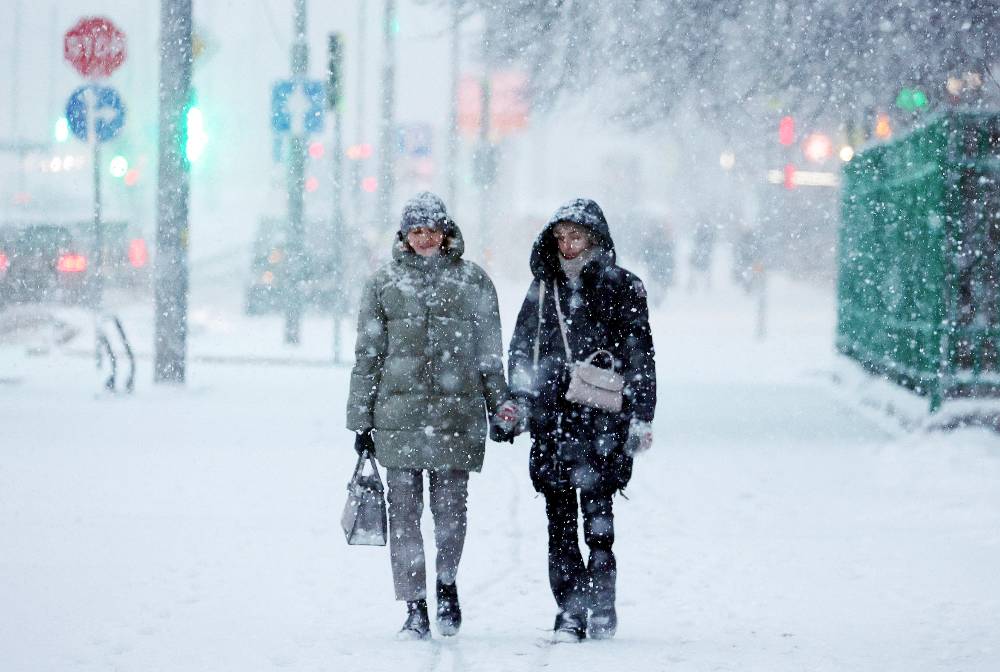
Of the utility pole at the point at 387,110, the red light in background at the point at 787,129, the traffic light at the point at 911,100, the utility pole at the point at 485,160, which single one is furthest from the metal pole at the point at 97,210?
the utility pole at the point at 387,110

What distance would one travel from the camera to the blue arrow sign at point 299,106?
18391 millimetres

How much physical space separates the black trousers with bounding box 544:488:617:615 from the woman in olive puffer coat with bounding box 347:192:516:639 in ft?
1.28

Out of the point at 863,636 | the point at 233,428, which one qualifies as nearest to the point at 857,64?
the point at 233,428

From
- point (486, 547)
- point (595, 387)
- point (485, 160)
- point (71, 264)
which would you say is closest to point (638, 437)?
point (595, 387)

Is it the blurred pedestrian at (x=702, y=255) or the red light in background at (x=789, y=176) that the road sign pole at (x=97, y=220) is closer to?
the red light in background at (x=789, y=176)

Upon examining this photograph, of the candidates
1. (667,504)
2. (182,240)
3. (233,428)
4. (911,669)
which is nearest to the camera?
(911,669)

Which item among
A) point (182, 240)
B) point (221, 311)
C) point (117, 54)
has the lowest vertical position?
point (221, 311)

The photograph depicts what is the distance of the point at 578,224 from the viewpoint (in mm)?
5840

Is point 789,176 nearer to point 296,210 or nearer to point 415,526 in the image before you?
point 296,210

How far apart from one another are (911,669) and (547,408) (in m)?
1.62

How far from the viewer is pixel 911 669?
5.75 meters

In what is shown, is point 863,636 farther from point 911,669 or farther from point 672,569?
point 672,569

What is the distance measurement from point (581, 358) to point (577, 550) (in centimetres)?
75

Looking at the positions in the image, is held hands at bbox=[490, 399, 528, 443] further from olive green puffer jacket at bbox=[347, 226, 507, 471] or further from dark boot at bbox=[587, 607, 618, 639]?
dark boot at bbox=[587, 607, 618, 639]
